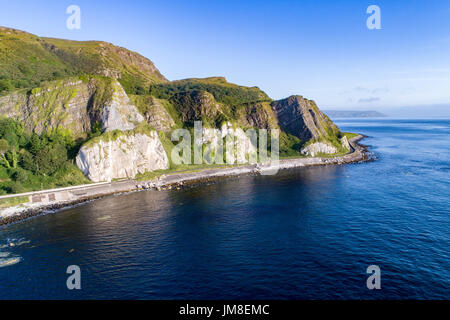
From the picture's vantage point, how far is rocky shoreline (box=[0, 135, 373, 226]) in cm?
7475

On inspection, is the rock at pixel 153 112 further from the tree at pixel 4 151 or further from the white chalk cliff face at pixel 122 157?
the tree at pixel 4 151

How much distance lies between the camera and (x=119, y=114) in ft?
370

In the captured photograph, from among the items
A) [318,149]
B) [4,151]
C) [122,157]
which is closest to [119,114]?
[122,157]

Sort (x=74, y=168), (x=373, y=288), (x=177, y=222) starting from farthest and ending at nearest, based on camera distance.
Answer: (x=74, y=168)
(x=177, y=222)
(x=373, y=288)

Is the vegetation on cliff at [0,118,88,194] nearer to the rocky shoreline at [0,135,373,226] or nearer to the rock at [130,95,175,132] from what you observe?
the rocky shoreline at [0,135,373,226]

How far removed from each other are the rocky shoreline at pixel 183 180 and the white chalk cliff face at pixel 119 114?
27329 mm

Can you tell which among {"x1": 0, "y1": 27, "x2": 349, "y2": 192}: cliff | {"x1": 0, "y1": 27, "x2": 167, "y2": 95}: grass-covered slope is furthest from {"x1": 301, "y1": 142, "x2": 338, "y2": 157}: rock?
{"x1": 0, "y1": 27, "x2": 167, "y2": 95}: grass-covered slope

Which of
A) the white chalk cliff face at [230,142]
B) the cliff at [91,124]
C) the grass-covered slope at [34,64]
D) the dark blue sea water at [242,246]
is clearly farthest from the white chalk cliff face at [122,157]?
the grass-covered slope at [34,64]

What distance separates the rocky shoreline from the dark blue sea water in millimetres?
5783

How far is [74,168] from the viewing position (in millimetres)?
96562

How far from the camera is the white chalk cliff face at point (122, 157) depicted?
319 feet
